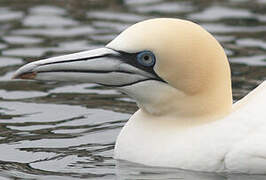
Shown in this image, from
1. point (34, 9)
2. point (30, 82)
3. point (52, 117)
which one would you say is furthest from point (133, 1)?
point (52, 117)

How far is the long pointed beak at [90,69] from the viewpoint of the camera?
9.40 m

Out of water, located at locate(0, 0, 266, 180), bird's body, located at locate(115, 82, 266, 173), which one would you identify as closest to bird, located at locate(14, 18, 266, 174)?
bird's body, located at locate(115, 82, 266, 173)

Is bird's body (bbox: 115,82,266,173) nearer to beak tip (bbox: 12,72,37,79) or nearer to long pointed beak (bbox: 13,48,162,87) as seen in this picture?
long pointed beak (bbox: 13,48,162,87)

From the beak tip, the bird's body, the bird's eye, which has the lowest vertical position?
the bird's body

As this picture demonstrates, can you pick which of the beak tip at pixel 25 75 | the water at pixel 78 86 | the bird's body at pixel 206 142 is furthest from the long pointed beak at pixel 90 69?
the water at pixel 78 86

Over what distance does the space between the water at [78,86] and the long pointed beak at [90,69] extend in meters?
0.80

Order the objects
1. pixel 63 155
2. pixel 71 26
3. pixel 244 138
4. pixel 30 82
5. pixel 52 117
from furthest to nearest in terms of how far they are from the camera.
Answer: pixel 71 26 < pixel 30 82 < pixel 52 117 < pixel 63 155 < pixel 244 138

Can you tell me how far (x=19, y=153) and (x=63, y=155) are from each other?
0.44 meters

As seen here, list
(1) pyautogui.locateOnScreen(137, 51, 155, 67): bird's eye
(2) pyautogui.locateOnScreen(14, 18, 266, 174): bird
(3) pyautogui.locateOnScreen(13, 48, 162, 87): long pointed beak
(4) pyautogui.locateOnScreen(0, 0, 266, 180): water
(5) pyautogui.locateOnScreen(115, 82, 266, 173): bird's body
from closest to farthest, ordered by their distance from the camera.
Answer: (5) pyautogui.locateOnScreen(115, 82, 266, 173): bird's body
(2) pyautogui.locateOnScreen(14, 18, 266, 174): bird
(1) pyautogui.locateOnScreen(137, 51, 155, 67): bird's eye
(3) pyautogui.locateOnScreen(13, 48, 162, 87): long pointed beak
(4) pyautogui.locateOnScreen(0, 0, 266, 180): water

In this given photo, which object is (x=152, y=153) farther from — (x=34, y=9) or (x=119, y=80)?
(x=34, y=9)

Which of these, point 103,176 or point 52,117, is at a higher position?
point 52,117

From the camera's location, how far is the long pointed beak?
30.8ft

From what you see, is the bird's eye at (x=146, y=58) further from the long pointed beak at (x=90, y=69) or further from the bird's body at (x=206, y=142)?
the bird's body at (x=206, y=142)

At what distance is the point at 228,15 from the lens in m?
17.0
